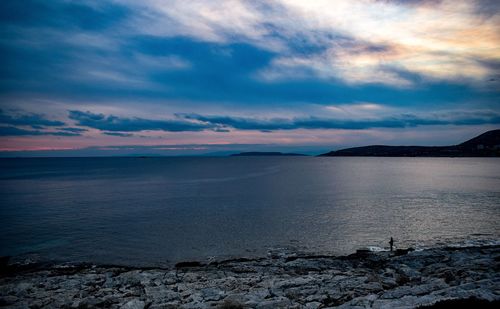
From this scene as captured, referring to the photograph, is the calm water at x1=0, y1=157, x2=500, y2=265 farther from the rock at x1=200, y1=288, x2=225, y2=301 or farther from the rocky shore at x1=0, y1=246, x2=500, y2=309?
the rock at x1=200, y1=288, x2=225, y2=301

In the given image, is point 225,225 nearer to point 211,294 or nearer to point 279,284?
point 279,284

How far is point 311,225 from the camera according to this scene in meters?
41.4

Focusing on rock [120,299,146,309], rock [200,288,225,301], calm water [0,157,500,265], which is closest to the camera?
rock [120,299,146,309]

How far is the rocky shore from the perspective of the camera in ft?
51.5

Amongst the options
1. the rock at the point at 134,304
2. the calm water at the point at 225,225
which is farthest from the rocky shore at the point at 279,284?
the calm water at the point at 225,225

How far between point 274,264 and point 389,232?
1992 cm

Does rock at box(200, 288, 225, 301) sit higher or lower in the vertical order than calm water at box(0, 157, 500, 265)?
higher

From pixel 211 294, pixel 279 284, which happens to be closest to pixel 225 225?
pixel 279 284

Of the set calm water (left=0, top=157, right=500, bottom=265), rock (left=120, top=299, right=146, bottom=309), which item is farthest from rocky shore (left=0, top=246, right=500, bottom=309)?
calm water (left=0, top=157, right=500, bottom=265)

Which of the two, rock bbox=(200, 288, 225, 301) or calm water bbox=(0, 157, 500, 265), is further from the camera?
calm water bbox=(0, 157, 500, 265)

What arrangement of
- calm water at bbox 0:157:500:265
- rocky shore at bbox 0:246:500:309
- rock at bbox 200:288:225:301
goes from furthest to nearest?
calm water at bbox 0:157:500:265 < rock at bbox 200:288:225:301 < rocky shore at bbox 0:246:500:309

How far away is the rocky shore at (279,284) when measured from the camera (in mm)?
15703

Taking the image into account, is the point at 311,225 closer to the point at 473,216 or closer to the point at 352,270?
the point at 352,270

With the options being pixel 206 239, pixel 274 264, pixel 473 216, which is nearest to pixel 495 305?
pixel 274 264
